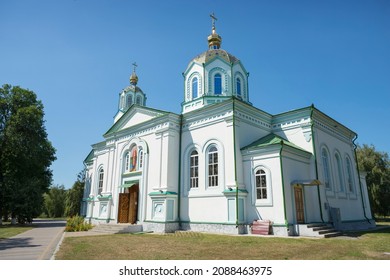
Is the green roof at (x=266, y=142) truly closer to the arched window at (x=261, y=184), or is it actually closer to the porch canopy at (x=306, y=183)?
the arched window at (x=261, y=184)

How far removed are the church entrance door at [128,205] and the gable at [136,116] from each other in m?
4.36

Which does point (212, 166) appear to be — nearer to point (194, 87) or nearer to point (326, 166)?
point (194, 87)

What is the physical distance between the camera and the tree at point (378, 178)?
27125mm

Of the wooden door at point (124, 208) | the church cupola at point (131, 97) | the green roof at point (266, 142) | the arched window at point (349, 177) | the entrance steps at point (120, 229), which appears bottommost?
the entrance steps at point (120, 229)

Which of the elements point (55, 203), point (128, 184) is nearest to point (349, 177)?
point (128, 184)

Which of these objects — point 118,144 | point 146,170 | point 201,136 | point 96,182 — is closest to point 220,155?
point 201,136

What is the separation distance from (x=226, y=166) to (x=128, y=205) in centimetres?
716

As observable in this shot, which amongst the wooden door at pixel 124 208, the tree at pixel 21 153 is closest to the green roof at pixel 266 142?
the wooden door at pixel 124 208

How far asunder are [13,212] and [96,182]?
24.4 ft

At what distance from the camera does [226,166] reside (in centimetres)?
1408

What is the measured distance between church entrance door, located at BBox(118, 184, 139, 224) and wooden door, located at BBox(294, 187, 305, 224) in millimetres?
9087

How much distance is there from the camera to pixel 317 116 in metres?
15.8

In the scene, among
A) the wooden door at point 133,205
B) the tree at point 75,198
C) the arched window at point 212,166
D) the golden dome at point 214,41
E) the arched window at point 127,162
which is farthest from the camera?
the tree at point 75,198

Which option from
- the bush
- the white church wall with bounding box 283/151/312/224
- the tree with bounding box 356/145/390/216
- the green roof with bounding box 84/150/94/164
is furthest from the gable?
the tree with bounding box 356/145/390/216
